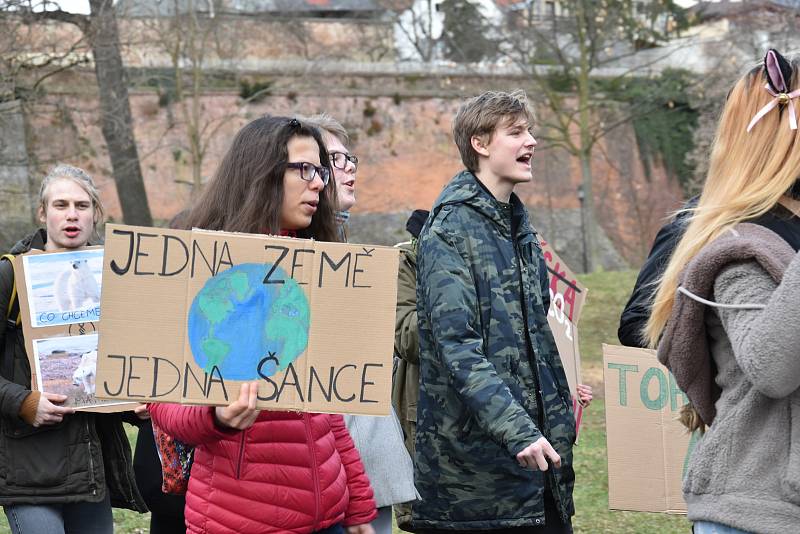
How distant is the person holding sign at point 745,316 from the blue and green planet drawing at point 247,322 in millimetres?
883

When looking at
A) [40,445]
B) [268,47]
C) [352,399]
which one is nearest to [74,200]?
[40,445]

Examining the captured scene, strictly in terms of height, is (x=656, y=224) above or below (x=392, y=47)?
below

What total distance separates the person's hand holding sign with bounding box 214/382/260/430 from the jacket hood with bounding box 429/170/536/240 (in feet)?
3.47

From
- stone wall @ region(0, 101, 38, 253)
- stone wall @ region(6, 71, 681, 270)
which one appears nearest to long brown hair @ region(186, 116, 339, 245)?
stone wall @ region(0, 101, 38, 253)

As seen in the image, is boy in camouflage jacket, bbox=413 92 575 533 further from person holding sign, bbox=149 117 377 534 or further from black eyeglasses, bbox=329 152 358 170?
black eyeglasses, bbox=329 152 358 170

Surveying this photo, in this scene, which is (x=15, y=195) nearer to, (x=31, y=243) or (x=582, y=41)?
(x=582, y=41)

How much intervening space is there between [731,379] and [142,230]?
145 centimetres

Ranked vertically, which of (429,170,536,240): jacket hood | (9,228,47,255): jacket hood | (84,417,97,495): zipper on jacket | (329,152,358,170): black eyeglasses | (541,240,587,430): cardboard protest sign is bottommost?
(84,417,97,495): zipper on jacket

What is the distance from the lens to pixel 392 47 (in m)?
41.3

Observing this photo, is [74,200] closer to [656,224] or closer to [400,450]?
[400,450]

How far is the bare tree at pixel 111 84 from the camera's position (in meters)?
15.1

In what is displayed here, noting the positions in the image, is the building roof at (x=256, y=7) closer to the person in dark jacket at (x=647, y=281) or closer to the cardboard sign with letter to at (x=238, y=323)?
the person in dark jacket at (x=647, y=281)

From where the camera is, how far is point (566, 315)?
440 centimetres

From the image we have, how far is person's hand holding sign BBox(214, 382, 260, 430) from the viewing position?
2.75 metres
